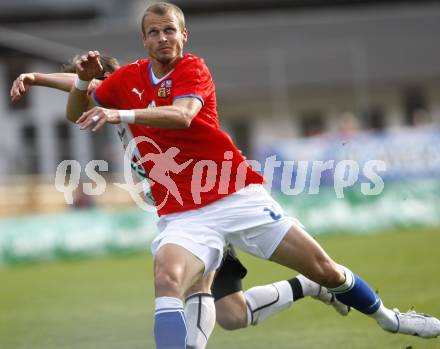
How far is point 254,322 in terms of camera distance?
6.90m

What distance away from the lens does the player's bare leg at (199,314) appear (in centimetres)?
621

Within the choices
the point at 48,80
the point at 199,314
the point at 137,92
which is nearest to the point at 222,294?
the point at 199,314

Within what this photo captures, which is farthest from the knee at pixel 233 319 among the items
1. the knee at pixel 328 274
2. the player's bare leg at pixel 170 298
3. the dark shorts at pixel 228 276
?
the player's bare leg at pixel 170 298

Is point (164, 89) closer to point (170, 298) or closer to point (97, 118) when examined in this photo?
point (97, 118)

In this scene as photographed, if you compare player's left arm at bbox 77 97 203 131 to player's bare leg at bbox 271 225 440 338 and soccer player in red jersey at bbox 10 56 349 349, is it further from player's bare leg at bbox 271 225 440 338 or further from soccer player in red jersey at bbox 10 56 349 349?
player's bare leg at bbox 271 225 440 338

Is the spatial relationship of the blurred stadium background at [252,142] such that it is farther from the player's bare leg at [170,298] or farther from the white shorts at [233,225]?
the player's bare leg at [170,298]

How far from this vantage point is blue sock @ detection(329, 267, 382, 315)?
633 centimetres

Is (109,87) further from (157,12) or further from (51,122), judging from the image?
(51,122)

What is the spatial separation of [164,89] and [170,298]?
1.21 meters

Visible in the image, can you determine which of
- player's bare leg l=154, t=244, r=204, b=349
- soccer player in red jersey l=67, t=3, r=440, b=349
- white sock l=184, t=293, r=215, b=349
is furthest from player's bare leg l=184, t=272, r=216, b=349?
player's bare leg l=154, t=244, r=204, b=349

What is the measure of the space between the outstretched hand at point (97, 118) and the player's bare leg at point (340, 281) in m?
1.32

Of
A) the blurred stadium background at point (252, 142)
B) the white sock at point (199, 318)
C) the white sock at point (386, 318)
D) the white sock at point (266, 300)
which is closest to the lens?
the white sock at point (199, 318)

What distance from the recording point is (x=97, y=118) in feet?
16.6

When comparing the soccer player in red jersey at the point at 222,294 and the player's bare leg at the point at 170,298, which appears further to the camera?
the soccer player in red jersey at the point at 222,294
